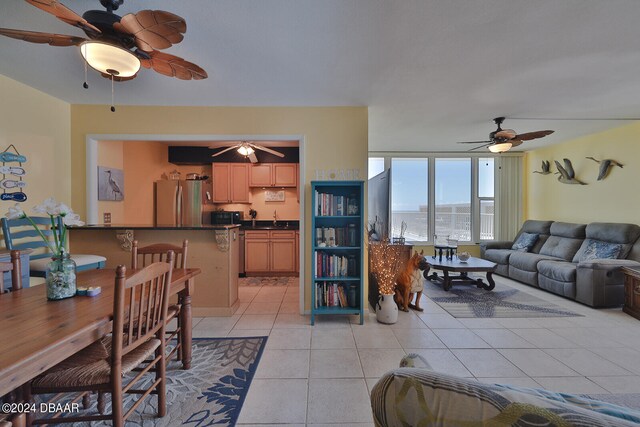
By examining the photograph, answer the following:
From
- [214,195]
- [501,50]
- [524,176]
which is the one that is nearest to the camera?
[501,50]

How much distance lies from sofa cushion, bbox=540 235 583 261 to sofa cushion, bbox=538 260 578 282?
1.41ft

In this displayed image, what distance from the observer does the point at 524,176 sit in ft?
19.7

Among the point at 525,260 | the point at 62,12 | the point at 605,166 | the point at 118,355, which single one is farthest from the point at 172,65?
the point at 605,166

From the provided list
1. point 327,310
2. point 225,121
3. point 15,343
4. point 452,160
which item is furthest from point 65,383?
point 452,160

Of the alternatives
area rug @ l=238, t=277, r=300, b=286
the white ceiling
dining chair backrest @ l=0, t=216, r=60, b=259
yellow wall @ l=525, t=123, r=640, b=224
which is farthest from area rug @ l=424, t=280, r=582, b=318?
dining chair backrest @ l=0, t=216, r=60, b=259

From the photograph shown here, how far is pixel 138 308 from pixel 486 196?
6.73 meters

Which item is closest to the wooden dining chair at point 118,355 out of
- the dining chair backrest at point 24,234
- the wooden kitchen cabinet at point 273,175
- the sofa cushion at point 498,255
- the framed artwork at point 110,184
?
the dining chair backrest at point 24,234

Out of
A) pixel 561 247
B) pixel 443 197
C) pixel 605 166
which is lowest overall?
pixel 561 247

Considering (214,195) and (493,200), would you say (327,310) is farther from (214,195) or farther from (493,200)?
(493,200)

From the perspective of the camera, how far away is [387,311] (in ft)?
10.0

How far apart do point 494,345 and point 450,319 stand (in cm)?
62

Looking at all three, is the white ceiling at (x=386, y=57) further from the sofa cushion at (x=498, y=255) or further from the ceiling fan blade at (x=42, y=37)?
the sofa cushion at (x=498, y=255)

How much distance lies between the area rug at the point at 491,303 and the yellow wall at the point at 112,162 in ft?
15.6

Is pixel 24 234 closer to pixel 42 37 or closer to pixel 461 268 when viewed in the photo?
pixel 42 37
